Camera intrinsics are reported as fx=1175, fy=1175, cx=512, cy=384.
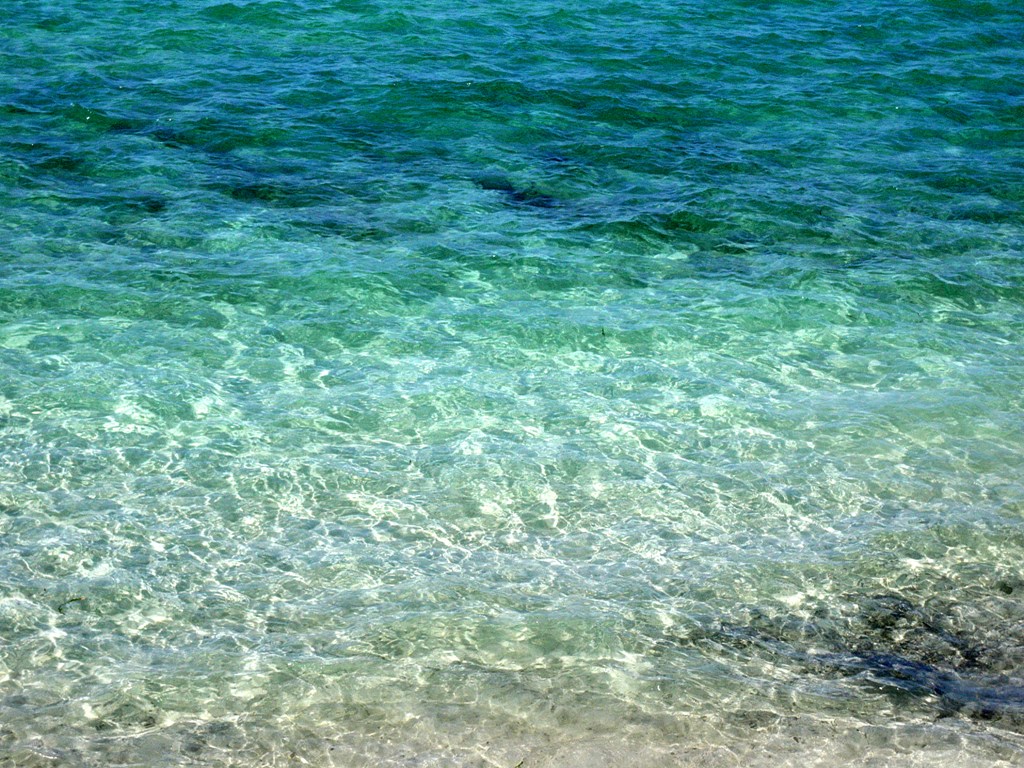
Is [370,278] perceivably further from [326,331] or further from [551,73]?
[551,73]

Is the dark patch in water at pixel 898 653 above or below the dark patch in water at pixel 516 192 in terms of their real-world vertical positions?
below

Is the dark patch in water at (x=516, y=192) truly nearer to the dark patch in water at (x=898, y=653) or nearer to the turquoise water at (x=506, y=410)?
the turquoise water at (x=506, y=410)

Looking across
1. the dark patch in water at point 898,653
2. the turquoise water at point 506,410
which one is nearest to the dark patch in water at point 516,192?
the turquoise water at point 506,410

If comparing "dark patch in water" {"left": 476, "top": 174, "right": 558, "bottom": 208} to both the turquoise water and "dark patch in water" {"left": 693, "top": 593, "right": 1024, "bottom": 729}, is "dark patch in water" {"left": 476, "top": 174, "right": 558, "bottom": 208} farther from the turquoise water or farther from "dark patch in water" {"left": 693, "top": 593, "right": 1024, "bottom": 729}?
"dark patch in water" {"left": 693, "top": 593, "right": 1024, "bottom": 729}

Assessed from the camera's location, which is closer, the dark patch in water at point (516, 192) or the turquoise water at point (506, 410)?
the turquoise water at point (506, 410)

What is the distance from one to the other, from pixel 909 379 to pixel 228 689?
25.5 ft

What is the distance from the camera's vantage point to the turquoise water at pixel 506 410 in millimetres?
7969

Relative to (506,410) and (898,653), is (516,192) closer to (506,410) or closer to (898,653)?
→ (506,410)

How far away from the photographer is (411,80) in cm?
2045

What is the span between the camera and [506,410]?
1164 centimetres

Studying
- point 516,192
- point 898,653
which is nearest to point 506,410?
point 898,653

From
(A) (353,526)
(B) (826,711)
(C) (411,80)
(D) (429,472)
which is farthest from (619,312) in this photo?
(C) (411,80)

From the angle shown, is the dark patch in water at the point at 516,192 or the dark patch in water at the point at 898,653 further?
the dark patch in water at the point at 516,192

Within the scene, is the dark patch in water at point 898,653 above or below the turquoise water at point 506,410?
below
